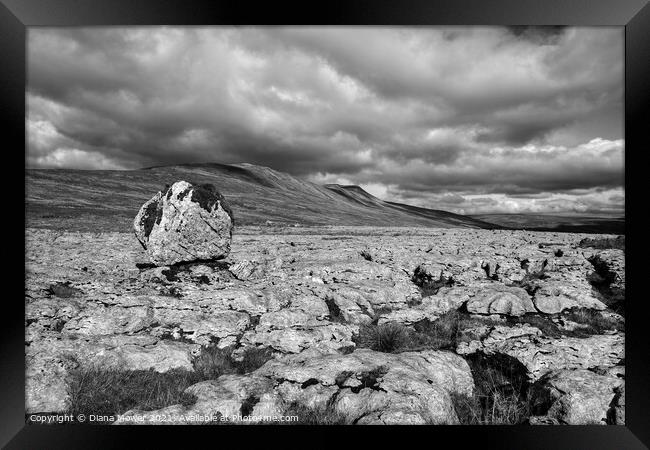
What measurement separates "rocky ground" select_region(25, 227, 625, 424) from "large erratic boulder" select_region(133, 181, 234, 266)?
0.54 metres

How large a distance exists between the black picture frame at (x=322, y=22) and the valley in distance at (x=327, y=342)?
0.34 meters

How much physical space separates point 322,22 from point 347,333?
18.9 ft

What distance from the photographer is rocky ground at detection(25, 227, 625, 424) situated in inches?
168

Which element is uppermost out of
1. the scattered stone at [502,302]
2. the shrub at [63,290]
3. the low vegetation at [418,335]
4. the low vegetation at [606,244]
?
the low vegetation at [606,244]

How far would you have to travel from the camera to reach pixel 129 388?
452 cm

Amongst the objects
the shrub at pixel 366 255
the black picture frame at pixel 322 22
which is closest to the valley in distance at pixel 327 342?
the black picture frame at pixel 322 22

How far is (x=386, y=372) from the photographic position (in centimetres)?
445

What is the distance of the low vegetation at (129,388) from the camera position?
→ 4.35m

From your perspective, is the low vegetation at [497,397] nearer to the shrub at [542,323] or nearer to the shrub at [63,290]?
the shrub at [542,323]

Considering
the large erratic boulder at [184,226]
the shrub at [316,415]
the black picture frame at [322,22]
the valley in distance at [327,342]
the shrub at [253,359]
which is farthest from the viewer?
the large erratic boulder at [184,226]

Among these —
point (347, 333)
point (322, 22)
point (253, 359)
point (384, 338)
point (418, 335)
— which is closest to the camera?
point (322, 22)

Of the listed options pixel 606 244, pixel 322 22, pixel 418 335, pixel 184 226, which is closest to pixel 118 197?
pixel 184 226

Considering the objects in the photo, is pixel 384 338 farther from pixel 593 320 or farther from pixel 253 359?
pixel 593 320
